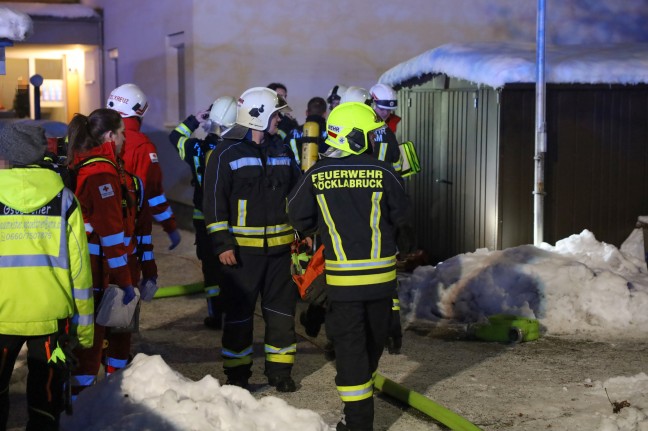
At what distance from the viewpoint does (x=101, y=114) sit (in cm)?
641

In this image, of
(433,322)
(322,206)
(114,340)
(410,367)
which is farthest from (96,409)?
→ (433,322)

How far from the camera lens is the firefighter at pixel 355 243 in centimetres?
601

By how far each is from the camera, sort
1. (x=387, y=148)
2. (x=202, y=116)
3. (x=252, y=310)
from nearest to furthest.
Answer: (x=252, y=310) → (x=387, y=148) → (x=202, y=116)

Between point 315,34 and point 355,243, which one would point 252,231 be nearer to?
point 355,243

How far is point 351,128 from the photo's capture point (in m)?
6.13

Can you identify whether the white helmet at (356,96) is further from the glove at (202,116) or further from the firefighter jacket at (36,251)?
the firefighter jacket at (36,251)

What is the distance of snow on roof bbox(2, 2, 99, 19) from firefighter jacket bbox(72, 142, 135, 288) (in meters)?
15.3

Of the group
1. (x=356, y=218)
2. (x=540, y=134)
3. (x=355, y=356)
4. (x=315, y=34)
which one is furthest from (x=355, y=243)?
(x=315, y=34)

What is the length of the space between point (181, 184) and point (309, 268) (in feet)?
33.8

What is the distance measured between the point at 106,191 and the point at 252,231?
1280 mm

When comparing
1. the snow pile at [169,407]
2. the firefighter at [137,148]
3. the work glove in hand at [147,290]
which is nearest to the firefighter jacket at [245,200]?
the work glove in hand at [147,290]

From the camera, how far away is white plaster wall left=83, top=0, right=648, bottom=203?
15.5 m

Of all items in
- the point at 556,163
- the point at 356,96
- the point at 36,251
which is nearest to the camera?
the point at 36,251

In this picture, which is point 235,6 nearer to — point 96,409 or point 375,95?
point 375,95
